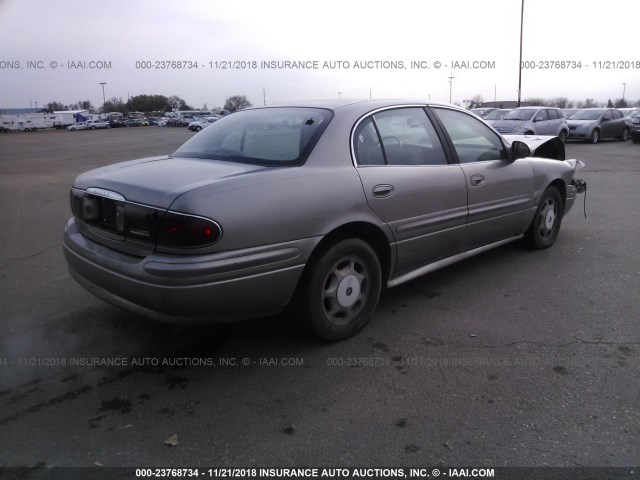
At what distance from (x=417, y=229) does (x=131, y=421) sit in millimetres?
2225

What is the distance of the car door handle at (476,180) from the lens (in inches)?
169

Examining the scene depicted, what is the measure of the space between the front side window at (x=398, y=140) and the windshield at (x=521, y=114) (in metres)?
16.9

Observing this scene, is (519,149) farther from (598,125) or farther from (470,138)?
(598,125)

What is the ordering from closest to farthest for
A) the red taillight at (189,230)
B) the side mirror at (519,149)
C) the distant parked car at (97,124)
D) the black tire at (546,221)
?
1. the red taillight at (189,230)
2. the side mirror at (519,149)
3. the black tire at (546,221)
4. the distant parked car at (97,124)

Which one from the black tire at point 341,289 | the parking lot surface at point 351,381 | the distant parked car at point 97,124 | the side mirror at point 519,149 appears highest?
the distant parked car at point 97,124

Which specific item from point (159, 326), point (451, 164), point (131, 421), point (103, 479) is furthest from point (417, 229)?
point (103, 479)

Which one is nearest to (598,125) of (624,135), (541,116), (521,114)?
(624,135)

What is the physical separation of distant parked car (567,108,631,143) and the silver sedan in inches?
817

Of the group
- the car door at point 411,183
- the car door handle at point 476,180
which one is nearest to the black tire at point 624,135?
the car door handle at point 476,180

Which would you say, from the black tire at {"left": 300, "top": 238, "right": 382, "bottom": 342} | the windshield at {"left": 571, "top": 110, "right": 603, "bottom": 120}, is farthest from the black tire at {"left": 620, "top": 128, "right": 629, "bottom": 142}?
the black tire at {"left": 300, "top": 238, "right": 382, "bottom": 342}

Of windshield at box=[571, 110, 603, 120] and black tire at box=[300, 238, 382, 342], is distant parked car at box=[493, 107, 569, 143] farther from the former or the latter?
black tire at box=[300, 238, 382, 342]

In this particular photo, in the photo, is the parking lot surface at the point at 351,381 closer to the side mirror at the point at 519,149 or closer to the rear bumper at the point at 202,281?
the rear bumper at the point at 202,281

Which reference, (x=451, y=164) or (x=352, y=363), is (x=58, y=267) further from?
(x=451, y=164)

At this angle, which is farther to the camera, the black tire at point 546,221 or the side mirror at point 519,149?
the black tire at point 546,221
